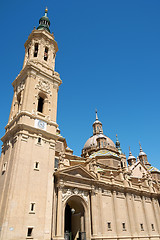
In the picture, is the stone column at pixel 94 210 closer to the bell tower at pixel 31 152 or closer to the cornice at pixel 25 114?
the bell tower at pixel 31 152

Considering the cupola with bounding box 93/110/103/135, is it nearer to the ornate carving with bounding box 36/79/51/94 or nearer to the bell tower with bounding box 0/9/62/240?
the bell tower with bounding box 0/9/62/240

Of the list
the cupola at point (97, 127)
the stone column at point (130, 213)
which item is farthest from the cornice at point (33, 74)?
the cupola at point (97, 127)

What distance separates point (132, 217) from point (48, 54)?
29.0 m

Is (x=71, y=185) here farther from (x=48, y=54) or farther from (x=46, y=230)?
(x=48, y=54)

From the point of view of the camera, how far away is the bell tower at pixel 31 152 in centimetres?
1800

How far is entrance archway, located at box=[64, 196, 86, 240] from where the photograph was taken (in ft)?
75.6

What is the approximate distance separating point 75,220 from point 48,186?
24.6 ft

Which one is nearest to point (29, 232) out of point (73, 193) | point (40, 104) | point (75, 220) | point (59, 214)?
point (59, 214)

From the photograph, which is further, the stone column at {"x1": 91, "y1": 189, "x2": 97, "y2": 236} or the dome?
the dome

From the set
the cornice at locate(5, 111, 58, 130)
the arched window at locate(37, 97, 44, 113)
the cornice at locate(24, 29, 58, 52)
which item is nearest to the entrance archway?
the cornice at locate(5, 111, 58, 130)

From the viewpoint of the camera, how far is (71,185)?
75.2 feet

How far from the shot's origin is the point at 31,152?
70.6 feet

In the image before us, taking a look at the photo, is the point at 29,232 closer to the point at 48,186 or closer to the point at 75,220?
the point at 48,186

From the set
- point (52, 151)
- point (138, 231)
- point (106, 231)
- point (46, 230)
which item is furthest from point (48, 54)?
point (138, 231)
